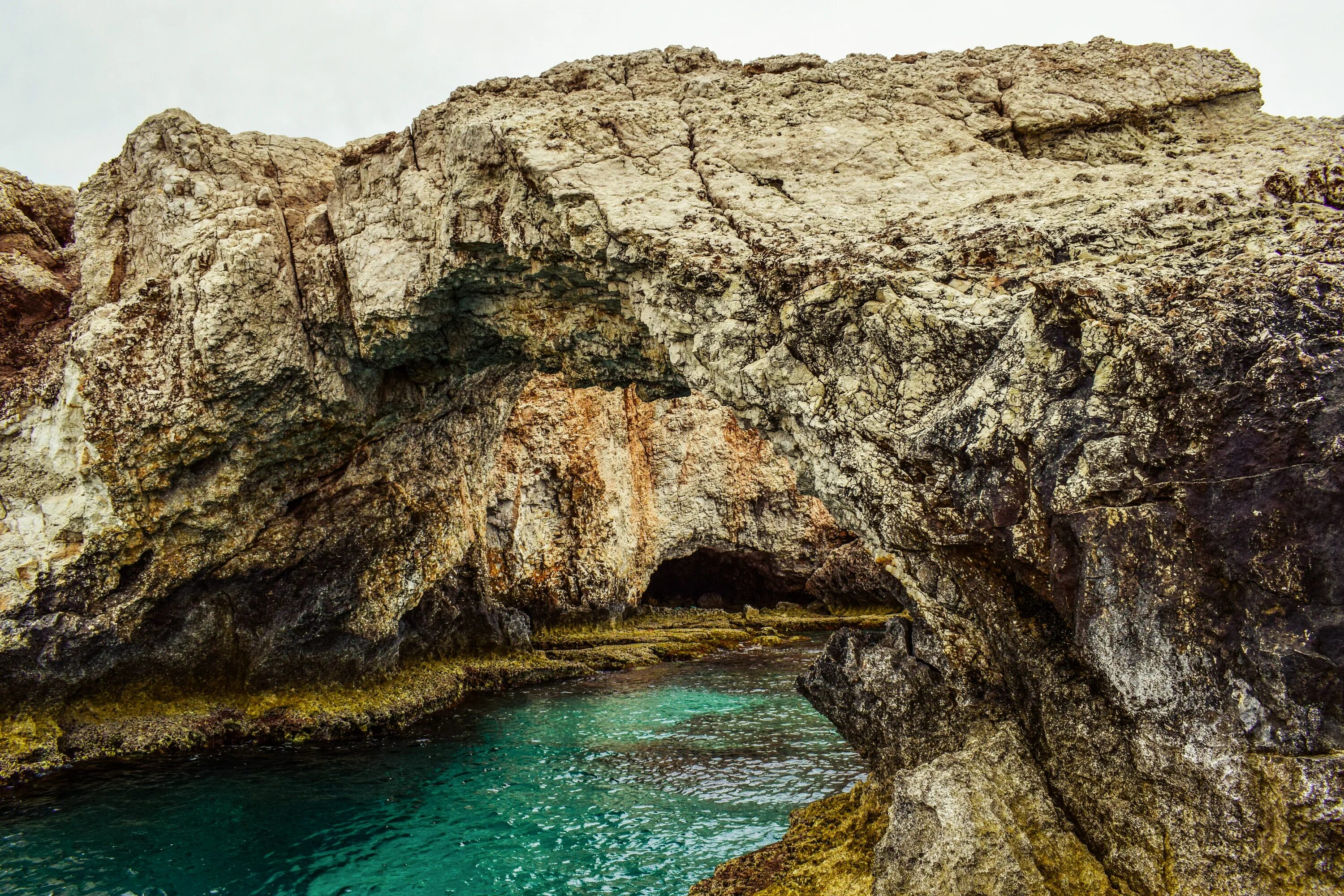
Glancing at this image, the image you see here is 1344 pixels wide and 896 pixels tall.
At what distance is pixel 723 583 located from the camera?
125ft

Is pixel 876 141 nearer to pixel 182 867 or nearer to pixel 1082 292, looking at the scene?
pixel 1082 292

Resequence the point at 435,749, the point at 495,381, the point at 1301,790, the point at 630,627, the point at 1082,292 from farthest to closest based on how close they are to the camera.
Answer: the point at 630,627 → the point at 495,381 → the point at 435,749 → the point at 1082,292 → the point at 1301,790

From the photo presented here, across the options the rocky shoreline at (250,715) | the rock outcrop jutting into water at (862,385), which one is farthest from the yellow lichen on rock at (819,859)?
the rocky shoreline at (250,715)

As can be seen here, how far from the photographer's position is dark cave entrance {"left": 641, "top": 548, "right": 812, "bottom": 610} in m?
35.1

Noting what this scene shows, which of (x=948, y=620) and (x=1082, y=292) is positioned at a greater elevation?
(x=1082, y=292)

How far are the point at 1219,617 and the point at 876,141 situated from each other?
6342mm

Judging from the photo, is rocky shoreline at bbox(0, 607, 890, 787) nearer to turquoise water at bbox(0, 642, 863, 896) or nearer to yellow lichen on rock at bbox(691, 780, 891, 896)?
turquoise water at bbox(0, 642, 863, 896)

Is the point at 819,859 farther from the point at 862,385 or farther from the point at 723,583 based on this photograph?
the point at 723,583

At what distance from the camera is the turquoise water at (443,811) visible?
28.5ft

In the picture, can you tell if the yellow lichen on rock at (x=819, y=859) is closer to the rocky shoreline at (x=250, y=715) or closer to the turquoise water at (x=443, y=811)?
the turquoise water at (x=443, y=811)

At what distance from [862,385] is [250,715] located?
44.0 ft

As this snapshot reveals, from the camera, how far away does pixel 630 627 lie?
1156 inches

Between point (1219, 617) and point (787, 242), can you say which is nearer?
point (1219, 617)

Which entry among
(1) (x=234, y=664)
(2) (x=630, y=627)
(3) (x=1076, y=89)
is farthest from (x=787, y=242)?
(2) (x=630, y=627)
